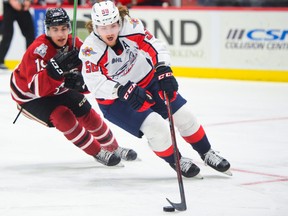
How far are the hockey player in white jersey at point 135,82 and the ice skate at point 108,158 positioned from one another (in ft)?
1.18

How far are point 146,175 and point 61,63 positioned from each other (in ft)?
2.63

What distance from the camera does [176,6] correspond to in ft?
31.0

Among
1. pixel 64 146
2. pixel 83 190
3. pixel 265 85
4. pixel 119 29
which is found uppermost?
pixel 119 29

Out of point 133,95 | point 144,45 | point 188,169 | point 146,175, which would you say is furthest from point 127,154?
point 133,95

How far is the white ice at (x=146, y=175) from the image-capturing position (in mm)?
3893

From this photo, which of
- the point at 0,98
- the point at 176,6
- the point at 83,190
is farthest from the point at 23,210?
the point at 176,6

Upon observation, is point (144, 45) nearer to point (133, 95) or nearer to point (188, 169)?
point (133, 95)

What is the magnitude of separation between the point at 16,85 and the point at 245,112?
2.65 m

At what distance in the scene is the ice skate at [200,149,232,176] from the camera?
4508 millimetres

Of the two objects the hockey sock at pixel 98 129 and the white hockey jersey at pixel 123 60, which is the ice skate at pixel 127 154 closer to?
the hockey sock at pixel 98 129

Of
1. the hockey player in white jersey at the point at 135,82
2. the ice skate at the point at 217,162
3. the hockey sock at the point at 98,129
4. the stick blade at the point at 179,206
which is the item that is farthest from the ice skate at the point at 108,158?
the stick blade at the point at 179,206

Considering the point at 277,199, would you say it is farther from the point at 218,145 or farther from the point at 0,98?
the point at 0,98

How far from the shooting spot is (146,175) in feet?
15.4

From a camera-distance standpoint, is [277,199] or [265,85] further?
[265,85]
